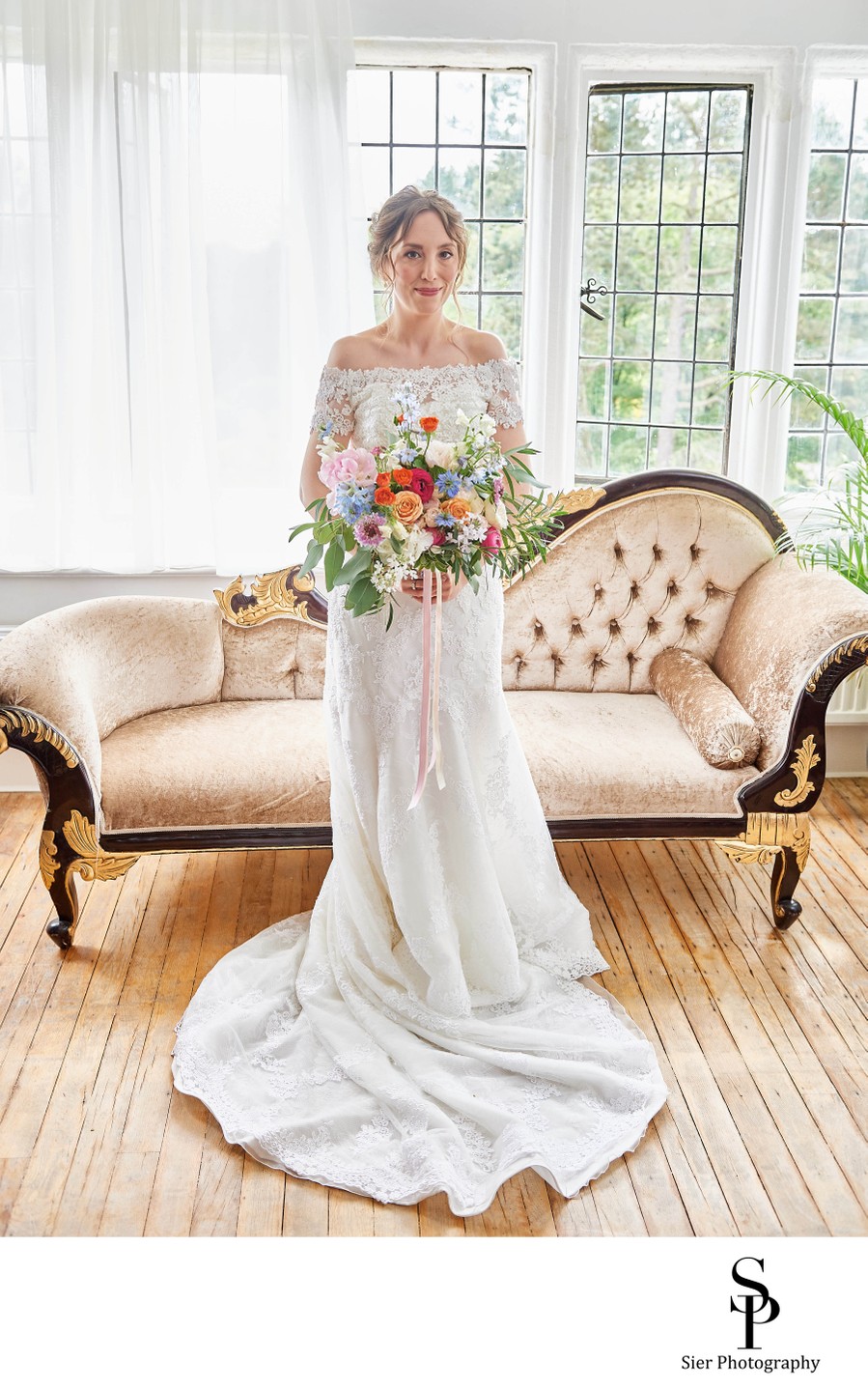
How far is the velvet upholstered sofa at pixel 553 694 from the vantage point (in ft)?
10.3

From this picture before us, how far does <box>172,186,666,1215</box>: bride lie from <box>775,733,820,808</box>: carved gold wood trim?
704mm

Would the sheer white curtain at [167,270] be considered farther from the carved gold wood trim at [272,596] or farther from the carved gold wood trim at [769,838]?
the carved gold wood trim at [769,838]

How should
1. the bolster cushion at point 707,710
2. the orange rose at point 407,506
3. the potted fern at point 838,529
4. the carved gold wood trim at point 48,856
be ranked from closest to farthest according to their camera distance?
1. the orange rose at point 407,506
2. the carved gold wood trim at point 48,856
3. the bolster cushion at point 707,710
4. the potted fern at point 838,529

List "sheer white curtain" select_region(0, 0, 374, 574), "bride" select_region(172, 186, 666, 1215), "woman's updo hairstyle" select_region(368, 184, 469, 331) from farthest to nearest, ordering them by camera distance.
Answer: "sheer white curtain" select_region(0, 0, 374, 574) → "woman's updo hairstyle" select_region(368, 184, 469, 331) → "bride" select_region(172, 186, 666, 1215)

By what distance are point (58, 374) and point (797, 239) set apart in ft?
8.76

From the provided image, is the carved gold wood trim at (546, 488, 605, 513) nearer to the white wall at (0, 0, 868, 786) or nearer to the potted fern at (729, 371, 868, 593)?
the potted fern at (729, 371, 868, 593)

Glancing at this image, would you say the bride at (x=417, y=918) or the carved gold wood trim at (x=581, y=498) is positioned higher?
the carved gold wood trim at (x=581, y=498)

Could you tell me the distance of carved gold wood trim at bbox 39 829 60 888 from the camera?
309 cm

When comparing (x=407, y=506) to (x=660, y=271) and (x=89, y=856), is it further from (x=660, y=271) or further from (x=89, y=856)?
(x=660, y=271)

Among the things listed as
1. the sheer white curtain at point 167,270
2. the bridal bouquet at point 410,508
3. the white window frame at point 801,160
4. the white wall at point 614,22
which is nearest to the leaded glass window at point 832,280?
the white window frame at point 801,160

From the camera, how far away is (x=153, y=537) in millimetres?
4191

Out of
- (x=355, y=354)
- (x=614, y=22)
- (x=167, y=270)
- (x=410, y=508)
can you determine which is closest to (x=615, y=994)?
(x=410, y=508)

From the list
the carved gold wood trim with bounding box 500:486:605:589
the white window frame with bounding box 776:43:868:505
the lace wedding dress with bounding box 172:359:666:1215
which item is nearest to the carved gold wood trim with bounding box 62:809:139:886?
the lace wedding dress with bounding box 172:359:666:1215

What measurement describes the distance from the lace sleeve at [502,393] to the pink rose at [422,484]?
1.55ft
